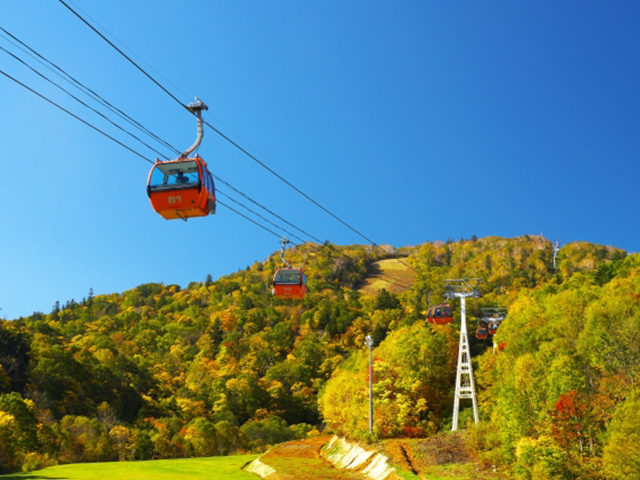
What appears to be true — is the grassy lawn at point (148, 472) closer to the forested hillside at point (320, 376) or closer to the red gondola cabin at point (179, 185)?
the forested hillside at point (320, 376)

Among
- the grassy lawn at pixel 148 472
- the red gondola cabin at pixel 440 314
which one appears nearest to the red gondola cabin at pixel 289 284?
the grassy lawn at pixel 148 472

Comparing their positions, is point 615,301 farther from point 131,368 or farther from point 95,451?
point 131,368

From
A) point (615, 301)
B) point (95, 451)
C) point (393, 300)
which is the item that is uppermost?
point (393, 300)

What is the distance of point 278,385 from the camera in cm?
9519

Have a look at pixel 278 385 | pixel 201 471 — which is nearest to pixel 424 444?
pixel 201 471

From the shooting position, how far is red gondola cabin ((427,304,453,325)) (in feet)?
151

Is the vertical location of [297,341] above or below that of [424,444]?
above

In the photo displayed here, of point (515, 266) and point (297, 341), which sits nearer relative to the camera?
point (297, 341)

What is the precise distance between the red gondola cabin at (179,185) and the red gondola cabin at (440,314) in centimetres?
3345

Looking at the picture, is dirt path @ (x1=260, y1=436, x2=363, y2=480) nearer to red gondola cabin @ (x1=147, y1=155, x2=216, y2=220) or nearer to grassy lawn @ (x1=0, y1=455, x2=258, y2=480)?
grassy lawn @ (x1=0, y1=455, x2=258, y2=480)

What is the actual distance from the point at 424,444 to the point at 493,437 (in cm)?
813

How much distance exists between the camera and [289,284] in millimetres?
29141

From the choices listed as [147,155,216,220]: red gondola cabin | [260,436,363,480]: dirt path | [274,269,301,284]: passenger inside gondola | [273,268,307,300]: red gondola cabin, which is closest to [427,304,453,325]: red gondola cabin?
[260,436,363,480]: dirt path

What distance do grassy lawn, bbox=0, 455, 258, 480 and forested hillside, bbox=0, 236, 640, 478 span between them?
6866mm
